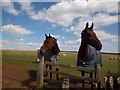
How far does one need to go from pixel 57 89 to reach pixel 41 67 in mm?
1338

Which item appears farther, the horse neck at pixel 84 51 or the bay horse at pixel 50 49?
the bay horse at pixel 50 49

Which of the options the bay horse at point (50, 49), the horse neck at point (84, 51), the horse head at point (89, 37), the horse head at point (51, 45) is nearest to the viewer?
the horse head at point (89, 37)

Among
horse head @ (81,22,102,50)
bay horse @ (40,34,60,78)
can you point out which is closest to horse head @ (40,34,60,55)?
bay horse @ (40,34,60,78)

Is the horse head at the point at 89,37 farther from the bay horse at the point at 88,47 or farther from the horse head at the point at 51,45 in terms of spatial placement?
the horse head at the point at 51,45

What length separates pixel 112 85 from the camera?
346 inches

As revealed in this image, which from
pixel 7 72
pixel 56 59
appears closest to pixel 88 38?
pixel 56 59

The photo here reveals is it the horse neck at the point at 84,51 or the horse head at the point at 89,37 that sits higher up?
the horse head at the point at 89,37

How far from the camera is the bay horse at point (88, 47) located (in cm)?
960

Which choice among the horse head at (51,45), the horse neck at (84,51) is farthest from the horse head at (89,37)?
the horse head at (51,45)

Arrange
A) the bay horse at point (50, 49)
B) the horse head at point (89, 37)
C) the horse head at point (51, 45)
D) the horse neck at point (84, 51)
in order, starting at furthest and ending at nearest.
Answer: the bay horse at point (50, 49) < the horse head at point (51, 45) < the horse neck at point (84, 51) < the horse head at point (89, 37)

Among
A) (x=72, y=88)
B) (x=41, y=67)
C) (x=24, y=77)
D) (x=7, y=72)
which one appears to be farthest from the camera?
(x=7, y=72)

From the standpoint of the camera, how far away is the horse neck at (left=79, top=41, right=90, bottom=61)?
9.75 m

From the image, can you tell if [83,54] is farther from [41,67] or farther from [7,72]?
[7,72]

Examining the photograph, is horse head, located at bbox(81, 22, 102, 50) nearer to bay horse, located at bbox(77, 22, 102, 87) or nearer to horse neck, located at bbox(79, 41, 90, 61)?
bay horse, located at bbox(77, 22, 102, 87)
